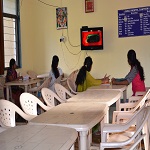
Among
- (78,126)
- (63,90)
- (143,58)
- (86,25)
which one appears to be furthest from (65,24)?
(78,126)

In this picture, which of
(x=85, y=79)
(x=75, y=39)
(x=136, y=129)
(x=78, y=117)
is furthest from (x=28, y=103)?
(x=75, y=39)

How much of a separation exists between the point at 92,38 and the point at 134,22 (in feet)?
3.58

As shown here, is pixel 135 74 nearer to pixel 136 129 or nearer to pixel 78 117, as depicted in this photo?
pixel 78 117

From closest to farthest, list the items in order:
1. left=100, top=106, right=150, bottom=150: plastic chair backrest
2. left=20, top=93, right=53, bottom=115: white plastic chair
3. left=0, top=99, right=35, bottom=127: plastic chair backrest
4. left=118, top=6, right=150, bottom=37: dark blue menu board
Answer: left=100, top=106, right=150, bottom=150: plastic chair backrest → left=0, top=99, right=35, bottom=127: plastic chair backrest → left=20, top=93, right=53, bottom=115: white plastic chair → left=118, top=6, right=150, bottom=37: dark blue menu board

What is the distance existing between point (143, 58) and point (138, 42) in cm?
41

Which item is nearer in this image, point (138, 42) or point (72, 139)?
point (72, 139)

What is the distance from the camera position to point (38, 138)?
168cm

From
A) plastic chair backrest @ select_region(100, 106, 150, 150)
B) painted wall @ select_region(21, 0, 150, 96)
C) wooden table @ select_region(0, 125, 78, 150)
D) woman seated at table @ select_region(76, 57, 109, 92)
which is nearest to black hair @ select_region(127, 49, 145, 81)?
woman seated at table @ select_region(76, 57, 109, 92)

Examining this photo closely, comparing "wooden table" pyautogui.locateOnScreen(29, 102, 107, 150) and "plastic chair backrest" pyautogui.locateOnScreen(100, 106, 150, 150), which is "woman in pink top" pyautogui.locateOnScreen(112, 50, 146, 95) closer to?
"wooden table" pyautogui.locateOnScreen(29, 102, 107, 150)

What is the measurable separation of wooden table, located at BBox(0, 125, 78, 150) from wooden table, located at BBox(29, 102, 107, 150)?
258 mm

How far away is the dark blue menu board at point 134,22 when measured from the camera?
6.83m

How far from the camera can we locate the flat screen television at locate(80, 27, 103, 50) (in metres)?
7.12

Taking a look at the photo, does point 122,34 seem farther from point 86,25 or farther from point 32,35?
point 32,35

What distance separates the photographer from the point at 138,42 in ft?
22.7
